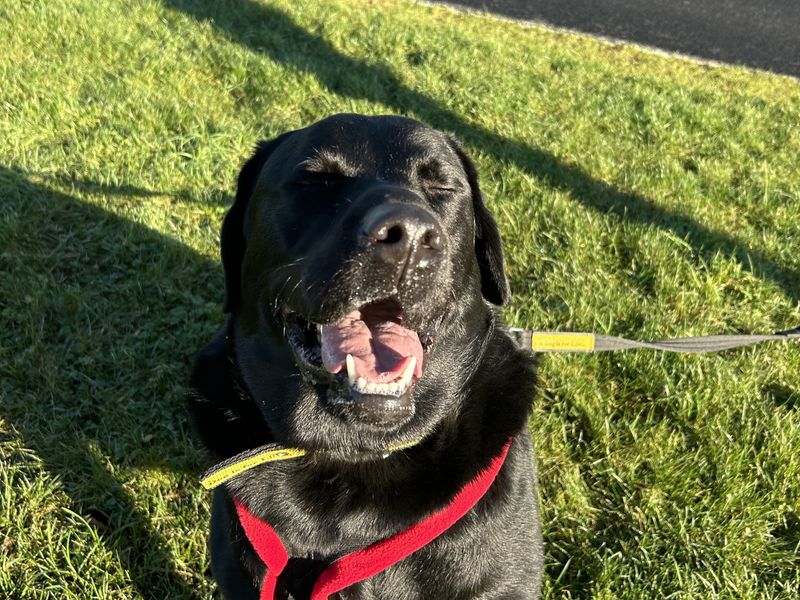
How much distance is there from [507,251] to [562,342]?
54.1 inches

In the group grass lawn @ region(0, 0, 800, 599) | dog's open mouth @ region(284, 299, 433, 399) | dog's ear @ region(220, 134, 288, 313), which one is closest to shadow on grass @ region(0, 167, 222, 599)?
grass lawn @ region(0, 0, 800, 599)

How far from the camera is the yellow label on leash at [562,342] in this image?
2525 millimetres

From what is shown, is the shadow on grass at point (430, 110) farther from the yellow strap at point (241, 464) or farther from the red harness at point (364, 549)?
the yellow strap at point (241, 464)

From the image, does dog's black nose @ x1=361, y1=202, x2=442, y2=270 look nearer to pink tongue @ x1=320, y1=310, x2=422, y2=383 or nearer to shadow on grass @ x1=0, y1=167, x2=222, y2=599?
pink tongue @ x1=320, y1=310, x2=422, y2=383

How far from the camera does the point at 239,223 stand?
2305 millimetres

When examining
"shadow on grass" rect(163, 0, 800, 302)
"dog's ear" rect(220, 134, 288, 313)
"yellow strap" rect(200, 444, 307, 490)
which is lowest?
"shadow on grass" rect(163, 0, 800, 302)

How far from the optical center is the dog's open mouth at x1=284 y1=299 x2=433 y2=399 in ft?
5.62

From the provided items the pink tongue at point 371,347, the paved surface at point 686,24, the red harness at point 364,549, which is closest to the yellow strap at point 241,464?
the red harness at point 364,549

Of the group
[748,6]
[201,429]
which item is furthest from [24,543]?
[748,6]

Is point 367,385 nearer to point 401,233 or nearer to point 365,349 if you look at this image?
point 365,349

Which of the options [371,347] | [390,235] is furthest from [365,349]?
[390,235]

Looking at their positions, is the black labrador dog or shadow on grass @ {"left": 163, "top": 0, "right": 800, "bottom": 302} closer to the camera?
the black labrador dog

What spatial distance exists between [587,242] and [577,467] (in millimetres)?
1527

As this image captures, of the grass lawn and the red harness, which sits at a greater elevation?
the red harness
